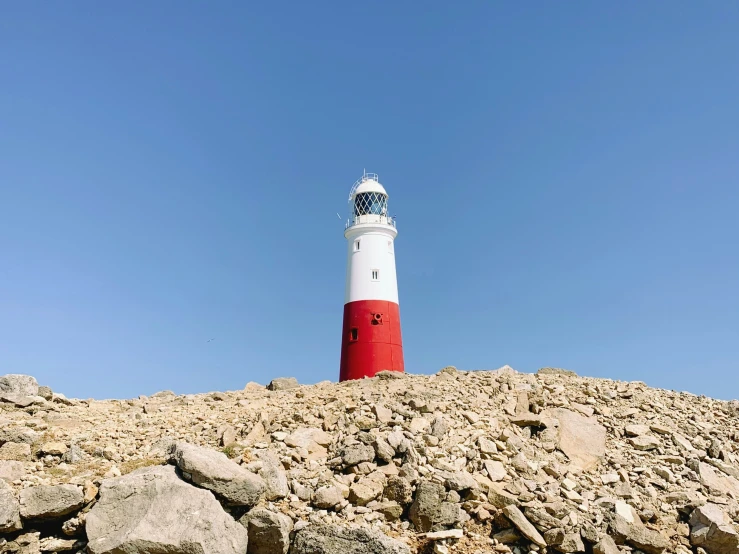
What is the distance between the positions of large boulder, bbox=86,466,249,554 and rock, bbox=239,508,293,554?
24 cm

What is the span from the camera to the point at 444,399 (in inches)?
733

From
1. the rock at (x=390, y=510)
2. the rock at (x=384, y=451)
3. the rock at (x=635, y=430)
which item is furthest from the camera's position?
the rock at (x=635, y=430)

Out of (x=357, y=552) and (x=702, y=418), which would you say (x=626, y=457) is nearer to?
(x=702, y=418)

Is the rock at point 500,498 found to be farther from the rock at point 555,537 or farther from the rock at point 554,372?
the rock at point 554,372

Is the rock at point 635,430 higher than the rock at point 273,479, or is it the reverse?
the rock at point 635,430

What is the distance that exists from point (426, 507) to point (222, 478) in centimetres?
415

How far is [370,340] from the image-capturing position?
29250 millimetres

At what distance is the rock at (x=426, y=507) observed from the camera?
13.2 meters

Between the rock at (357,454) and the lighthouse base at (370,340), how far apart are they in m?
13.6

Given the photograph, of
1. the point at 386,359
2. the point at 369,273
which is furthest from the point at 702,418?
the point at 369,273

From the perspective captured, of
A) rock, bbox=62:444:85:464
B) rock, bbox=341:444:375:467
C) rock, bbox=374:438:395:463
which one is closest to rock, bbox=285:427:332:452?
rock, bbox=341:444:375:467

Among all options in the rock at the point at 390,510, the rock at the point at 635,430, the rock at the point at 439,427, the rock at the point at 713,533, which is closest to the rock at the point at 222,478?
the rock at the point at 390,510

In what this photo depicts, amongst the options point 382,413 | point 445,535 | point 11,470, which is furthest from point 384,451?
point 11,470

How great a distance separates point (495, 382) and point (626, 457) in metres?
4.82
